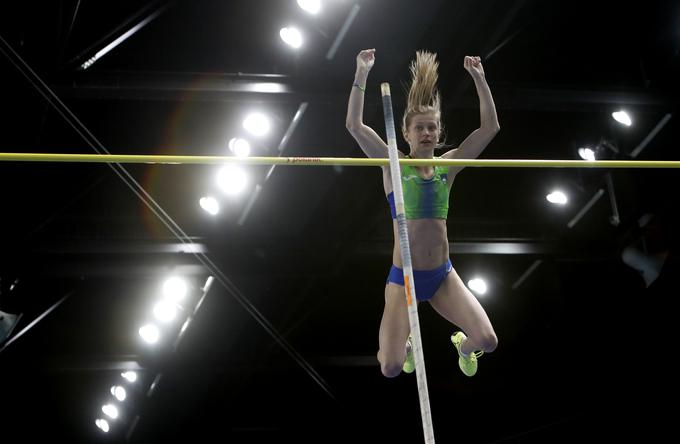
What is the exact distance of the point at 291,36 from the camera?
21.8ft

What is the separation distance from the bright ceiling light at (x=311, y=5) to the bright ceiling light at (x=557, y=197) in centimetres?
340

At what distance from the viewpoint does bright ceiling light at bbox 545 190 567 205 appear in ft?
28.4

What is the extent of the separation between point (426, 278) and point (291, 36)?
2.71 meters

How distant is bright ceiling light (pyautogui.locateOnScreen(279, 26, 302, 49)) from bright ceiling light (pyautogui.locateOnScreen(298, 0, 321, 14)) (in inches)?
8.3

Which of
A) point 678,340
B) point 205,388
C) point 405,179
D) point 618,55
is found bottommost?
point 405,179

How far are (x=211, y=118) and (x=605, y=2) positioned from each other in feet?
11.1

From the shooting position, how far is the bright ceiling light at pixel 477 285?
32.5 ft

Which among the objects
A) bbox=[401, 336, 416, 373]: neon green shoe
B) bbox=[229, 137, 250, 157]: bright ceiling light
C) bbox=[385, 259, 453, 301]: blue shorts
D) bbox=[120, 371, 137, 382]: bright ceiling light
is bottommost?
bbox=[401, 336, 416, 373]: neon green shoe

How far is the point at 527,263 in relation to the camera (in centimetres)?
951

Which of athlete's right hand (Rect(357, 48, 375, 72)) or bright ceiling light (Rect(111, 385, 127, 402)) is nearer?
athlete's right hand (Rect(357, 48, 375, 72))

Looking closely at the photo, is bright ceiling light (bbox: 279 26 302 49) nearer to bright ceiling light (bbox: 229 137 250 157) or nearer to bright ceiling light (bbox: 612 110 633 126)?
bright ceiling light (bbox: 229 137 250 157)

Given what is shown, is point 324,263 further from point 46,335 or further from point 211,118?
point 46,335

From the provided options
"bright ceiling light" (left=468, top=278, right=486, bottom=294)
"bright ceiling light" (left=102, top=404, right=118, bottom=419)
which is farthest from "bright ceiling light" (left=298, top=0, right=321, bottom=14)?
"bright ceiling light" (left=102, top=404, right=118, bottom=419)

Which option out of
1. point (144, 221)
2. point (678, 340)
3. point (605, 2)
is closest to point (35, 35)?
point (144, 221)
